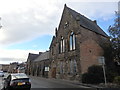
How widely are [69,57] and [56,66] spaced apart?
17.9 ft

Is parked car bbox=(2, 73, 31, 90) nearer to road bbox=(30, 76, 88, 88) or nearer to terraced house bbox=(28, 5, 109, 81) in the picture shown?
road bbox=(30, 76, 88, 88)

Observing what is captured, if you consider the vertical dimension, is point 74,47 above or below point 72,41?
below

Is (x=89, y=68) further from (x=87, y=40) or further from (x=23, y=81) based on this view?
(x=23, y=81)

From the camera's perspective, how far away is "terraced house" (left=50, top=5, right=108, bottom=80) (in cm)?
2539

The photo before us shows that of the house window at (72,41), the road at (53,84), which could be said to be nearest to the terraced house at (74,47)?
the house window at (72,41)

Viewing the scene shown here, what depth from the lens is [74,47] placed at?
2722 cm

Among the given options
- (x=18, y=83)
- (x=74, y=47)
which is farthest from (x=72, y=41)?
(x=18, y=83)

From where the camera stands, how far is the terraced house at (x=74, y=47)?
25.4 metres

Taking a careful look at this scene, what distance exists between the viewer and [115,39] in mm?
25734

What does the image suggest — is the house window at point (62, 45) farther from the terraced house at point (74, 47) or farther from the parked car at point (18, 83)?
the parked car at point (18, 83)

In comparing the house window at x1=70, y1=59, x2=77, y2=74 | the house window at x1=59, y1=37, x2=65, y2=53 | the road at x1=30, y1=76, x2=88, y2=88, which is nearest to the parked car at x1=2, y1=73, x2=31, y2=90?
the road at x1=30, y1=76, x2=88, y2=88

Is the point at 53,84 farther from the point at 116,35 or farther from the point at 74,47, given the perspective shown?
the point at 116,35

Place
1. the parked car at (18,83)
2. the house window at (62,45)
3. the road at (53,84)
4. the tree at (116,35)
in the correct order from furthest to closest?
the house window at (62,45)
the tree at (116,35)
the road at (53,84)
the parked car at (18,83)

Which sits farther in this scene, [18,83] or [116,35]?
[116,35]
